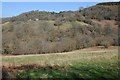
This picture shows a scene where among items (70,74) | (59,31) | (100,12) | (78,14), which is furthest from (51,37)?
(70,74)

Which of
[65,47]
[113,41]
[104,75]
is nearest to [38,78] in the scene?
[104,75]

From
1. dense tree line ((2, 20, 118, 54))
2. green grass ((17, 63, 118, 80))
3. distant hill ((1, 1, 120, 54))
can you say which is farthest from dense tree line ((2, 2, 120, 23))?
green grass ((17, 63, 118, 80))

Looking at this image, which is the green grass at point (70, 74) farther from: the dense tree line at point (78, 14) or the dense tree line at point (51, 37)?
the dense tree line at point (78, 14)

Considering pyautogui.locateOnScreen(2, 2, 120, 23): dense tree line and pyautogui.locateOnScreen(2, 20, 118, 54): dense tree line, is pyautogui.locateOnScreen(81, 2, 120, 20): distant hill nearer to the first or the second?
pyautogui.locateOnScreen(2, 2, 120, 23): dense tree line

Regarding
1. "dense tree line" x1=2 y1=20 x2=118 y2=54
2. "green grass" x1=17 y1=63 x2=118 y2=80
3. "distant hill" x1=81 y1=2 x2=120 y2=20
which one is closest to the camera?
"green grass" x1=17 y1=63 x2=118 y2=80

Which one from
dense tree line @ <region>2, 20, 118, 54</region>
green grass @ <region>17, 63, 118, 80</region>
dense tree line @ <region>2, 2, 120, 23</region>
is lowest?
green grass @ <region>17, 63, 118, 80</region>

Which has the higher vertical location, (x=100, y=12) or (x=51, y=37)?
(x=100, y=12)

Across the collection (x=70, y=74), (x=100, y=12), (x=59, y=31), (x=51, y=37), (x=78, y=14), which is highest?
(x=100, y=12)

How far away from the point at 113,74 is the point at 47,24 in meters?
18.9

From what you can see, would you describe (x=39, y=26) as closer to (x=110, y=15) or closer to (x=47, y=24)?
(x=47, y=24)

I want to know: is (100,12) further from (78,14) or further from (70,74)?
(70,74)

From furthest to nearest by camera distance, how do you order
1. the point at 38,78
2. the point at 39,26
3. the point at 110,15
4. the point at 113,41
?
the point at 110,15, the point at 39,26, the point at 113,41, the point at 38,78

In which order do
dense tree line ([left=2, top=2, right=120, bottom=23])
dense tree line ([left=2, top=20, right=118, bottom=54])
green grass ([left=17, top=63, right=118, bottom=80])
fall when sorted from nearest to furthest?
green grass ([left=17, top=63, right=118, bottom=80]) → dense tree line ([left=2, top=20, right=118, bottom=54]) → dense tree line ([left=2, top=2, right=120, bottom=23])

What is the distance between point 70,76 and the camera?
9.91 meters
